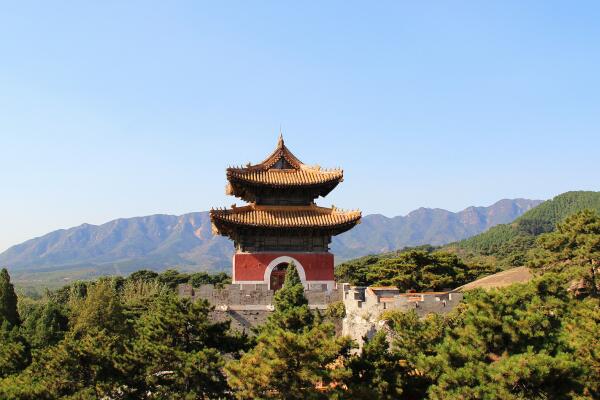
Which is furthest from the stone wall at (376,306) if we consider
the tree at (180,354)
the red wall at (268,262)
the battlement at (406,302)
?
the tree at (180,354)

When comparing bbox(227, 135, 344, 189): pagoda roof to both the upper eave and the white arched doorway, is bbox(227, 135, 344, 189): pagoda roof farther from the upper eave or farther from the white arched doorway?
the white arched doorway

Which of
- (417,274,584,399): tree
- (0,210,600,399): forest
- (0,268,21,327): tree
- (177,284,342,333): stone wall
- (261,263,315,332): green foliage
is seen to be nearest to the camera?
(417,274,584,399): tree

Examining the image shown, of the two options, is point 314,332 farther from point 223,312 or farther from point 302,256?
point 302,256

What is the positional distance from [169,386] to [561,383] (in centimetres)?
907

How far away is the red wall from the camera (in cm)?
2467

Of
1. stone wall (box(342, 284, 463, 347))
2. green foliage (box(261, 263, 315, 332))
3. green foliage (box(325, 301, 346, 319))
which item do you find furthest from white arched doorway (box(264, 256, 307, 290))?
stone wall (box(342, 284, 463, 347))

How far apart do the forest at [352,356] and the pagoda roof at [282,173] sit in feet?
19.6

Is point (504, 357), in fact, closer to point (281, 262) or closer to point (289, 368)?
point (289, 368)

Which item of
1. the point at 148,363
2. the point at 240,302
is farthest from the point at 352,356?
the point at 240,302

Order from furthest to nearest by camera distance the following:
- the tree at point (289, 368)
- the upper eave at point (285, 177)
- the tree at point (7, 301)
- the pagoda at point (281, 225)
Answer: the tree at point (7, 301) < the upper eave at point (285, 177) < the pagoda at point (281, 225) < the tree at point (289, 368)

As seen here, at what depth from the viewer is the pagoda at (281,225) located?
24.6m

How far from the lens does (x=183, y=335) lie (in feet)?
48.9

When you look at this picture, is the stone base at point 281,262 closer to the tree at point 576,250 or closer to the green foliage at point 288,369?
the tree at point 576,250

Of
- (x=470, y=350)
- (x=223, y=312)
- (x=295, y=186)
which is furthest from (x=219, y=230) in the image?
(x=470, y=350)
